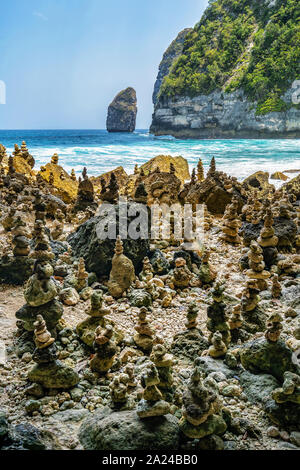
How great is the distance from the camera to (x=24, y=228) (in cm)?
397

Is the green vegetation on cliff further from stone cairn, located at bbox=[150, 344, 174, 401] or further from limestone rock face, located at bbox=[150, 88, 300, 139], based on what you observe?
stone cairn, located at bbox=[150, 344, 174, 401]

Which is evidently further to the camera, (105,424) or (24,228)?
(24,228)

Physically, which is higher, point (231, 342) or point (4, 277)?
point (4, 277)

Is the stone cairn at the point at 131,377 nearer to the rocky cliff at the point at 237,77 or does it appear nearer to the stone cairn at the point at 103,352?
the stone cairn at the point at 103,352

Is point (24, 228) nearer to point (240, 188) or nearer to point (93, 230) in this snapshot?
point (93, 230)

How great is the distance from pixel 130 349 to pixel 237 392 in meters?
1.10

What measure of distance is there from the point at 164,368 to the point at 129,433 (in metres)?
0.59

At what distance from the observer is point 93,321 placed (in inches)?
128

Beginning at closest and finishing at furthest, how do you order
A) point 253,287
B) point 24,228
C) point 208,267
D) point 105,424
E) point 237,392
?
point 105,424 < point 237,392 < point 253,287 < point 24,228 < point 208,267

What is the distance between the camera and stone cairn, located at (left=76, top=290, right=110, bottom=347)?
10.2ft

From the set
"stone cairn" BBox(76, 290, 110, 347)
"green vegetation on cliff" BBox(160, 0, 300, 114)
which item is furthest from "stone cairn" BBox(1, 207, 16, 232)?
"green vegetation on cliff" BBox(160, 0, 300, 114)

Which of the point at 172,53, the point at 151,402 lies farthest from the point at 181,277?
the point at 172,53

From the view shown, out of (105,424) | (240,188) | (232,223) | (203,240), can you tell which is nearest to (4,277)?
(105,424)

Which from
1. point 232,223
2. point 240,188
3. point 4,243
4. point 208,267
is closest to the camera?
point 208,267
